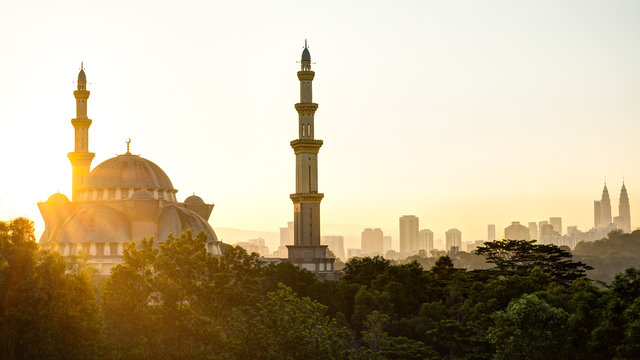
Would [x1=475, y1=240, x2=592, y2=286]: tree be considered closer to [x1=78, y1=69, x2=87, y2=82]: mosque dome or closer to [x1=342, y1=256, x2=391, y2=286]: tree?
[x1=342, y1=256, x2=391, y2=286]: tree

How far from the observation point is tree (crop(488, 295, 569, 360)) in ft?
144

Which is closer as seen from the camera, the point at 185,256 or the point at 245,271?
the point at 185,256

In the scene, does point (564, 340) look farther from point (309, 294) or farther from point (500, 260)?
point (500, 260)

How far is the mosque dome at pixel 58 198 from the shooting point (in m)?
87.2

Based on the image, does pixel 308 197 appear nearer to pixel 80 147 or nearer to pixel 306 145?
pixel 306 145

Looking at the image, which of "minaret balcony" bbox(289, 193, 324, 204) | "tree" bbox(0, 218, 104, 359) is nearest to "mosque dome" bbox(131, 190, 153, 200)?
"minaret balcony" bbox(289, 193, 324, 204)

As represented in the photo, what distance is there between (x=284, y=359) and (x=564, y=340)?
14.7 m

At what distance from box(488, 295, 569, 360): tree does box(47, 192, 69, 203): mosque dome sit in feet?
180

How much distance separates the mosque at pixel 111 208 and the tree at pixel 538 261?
88.4 feet

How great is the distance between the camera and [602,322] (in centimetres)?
4319

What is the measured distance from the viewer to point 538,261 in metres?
71.3

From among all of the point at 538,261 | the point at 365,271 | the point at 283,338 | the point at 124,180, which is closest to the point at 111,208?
the point at 124,180

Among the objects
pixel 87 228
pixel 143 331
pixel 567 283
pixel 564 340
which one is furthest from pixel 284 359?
pixel 87 228

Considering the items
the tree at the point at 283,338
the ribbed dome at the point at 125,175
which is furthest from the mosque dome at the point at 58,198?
the tree at the point at 283,338
